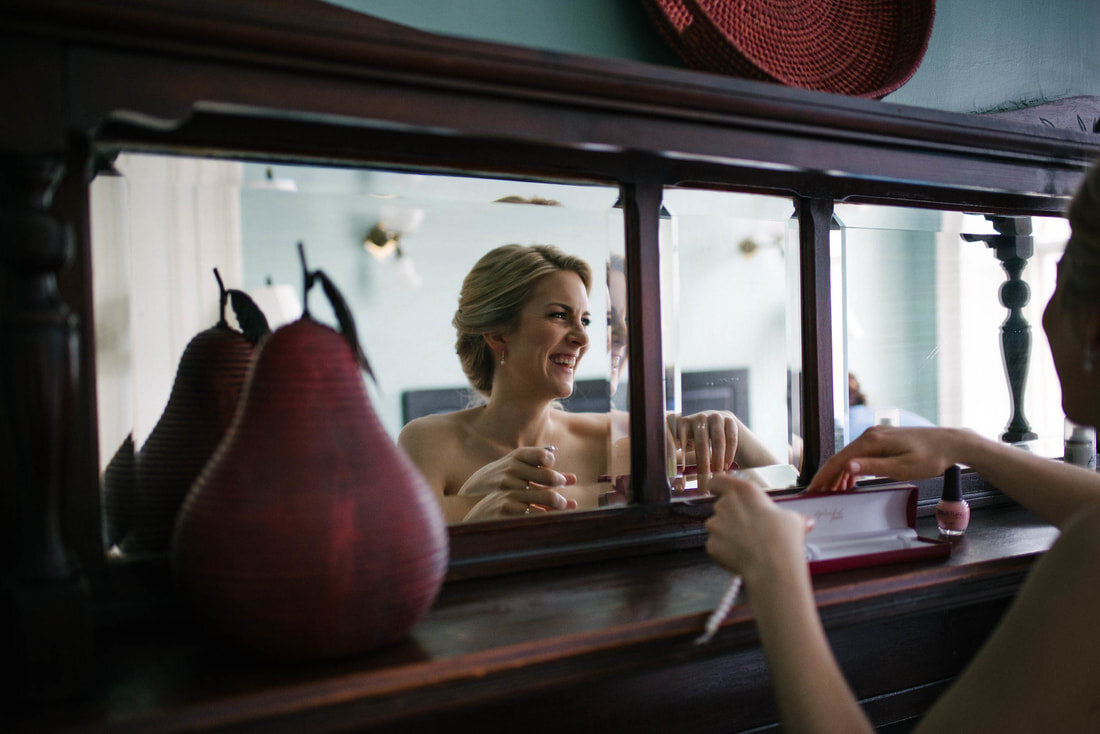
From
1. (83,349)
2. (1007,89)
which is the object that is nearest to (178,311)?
(83,349)

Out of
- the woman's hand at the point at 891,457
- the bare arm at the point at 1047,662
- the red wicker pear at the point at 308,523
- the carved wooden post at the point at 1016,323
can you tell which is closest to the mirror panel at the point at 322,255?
the red wicker pear at the point at 308,523

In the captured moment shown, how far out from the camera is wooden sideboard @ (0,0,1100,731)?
0.49 metres

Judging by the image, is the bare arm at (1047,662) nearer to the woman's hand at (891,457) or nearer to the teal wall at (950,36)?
the woman's hand at (891,457)

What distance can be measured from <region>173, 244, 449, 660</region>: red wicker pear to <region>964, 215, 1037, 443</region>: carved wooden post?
0.86 metres

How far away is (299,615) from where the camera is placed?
0.51 m

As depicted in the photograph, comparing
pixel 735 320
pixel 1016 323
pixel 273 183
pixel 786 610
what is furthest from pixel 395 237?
pixel 1016 323

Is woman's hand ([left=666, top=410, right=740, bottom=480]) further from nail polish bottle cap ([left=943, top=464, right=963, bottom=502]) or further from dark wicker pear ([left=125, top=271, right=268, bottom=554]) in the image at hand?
dark wicker pear ([left=125, top=271, right=268, bottom=554])

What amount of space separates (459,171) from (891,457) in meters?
0.51

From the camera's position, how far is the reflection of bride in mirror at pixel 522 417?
0.81 meters

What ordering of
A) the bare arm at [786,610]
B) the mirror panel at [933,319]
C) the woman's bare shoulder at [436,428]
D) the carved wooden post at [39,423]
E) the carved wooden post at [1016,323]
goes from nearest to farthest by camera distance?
the carved wooden post at [39,423], the bare arm at [786,610], the woman's bare shoulder at [436,428], the mirror panel at [933,319], the carved wooden post at [1016,323]

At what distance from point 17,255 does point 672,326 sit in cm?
55

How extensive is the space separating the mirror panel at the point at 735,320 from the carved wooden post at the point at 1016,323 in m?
0.35

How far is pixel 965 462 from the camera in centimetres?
87

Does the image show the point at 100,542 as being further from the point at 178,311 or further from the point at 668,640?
the point at 668,640
